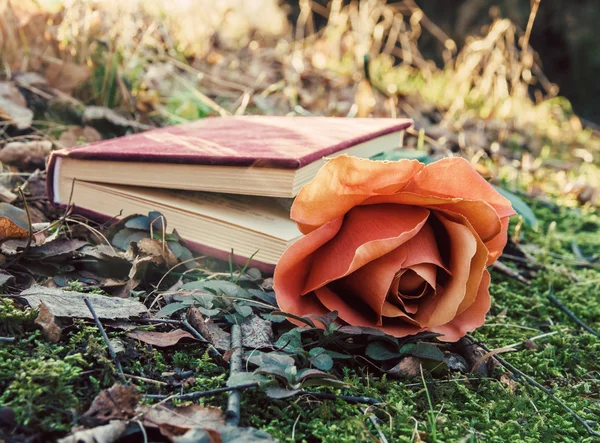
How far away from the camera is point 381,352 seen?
Result: 0.91 m

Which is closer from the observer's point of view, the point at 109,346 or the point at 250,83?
the point at 109,346

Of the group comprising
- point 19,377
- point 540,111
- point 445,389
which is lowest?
point 540,111

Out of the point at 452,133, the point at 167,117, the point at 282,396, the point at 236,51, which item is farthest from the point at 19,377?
the point at 236,51

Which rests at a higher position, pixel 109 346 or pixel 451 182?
pixel 451 182

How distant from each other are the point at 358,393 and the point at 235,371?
0.57 ft

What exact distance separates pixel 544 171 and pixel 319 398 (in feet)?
7.65

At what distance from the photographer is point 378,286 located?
2.77 feet

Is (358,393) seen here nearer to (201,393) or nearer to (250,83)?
(201,393)

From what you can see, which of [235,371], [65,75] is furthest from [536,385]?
[65,75]

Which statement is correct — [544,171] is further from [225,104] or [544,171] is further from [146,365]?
[146,365]

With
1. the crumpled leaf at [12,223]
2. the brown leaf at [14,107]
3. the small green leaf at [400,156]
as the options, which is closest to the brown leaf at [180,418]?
the crumpled leaf at [12,223]

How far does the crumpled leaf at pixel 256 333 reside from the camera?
0.92m

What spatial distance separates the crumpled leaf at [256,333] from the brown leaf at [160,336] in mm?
84

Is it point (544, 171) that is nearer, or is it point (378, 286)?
point (378, 286)
